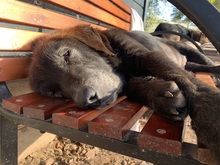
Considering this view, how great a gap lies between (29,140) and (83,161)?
63 cm

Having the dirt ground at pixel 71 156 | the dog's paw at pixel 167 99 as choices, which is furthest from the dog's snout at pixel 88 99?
the dirt ground at pixel 71 156

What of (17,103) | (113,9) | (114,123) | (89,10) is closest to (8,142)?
(17,103)

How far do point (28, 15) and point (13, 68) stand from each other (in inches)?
19.4

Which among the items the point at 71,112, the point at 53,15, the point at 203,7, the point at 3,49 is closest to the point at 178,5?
the point at 203,7

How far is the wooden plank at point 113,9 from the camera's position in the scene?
3639 mm

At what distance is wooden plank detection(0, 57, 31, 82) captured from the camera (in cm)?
188

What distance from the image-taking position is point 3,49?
1872 millimetres

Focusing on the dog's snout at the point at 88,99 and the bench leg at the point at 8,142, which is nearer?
the dog's snout at the point at 88,99

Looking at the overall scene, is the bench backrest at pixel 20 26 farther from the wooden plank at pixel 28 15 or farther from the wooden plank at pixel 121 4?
the wooden plank at pixel 121 4

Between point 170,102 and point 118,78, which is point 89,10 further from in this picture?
point 170,102

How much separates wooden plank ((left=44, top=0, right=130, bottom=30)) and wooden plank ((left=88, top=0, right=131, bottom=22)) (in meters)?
0.06

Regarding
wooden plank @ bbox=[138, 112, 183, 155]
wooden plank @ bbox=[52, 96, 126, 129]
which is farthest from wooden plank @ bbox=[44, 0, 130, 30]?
wooden plank @ bbox=[138, 112, 183, 155]

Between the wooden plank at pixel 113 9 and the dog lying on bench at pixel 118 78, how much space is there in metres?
1.25

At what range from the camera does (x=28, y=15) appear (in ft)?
6.85
